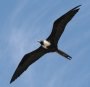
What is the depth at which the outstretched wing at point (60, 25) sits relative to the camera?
60094 mm

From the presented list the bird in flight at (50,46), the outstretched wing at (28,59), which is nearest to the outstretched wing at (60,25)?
the bird in flight at (50,46)

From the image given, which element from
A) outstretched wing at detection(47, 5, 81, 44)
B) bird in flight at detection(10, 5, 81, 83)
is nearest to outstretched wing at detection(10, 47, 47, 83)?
bird in flight at detection(10, 5, 81, 83)

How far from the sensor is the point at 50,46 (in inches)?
2406

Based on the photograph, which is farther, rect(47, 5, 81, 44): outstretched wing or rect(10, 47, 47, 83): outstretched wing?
rect(10, 47, 47, 83): outstretched wing

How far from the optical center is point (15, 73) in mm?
61844

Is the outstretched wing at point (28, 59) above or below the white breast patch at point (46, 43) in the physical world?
below

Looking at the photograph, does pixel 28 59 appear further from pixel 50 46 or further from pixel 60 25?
pixel 60 25

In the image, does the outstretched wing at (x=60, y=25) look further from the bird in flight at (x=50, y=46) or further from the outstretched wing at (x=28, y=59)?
the outstretched wing at (x=28, y=59)

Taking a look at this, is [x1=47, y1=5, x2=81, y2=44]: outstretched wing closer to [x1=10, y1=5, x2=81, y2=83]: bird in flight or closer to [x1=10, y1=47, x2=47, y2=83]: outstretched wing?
[x1=10, y1=5, x2=81, y2=83]: bird in flight

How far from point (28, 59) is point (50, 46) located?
3.17 meters

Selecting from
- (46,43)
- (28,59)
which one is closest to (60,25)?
(46,43)

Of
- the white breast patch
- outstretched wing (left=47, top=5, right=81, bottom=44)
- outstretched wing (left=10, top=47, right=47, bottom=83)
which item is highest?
outstretched wing (left=47, top=5, right=81, bottom=44)

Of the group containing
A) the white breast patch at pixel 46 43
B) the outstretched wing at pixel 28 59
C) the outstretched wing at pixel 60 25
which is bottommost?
the outstretched wing at pixel 28 59

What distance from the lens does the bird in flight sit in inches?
2371
